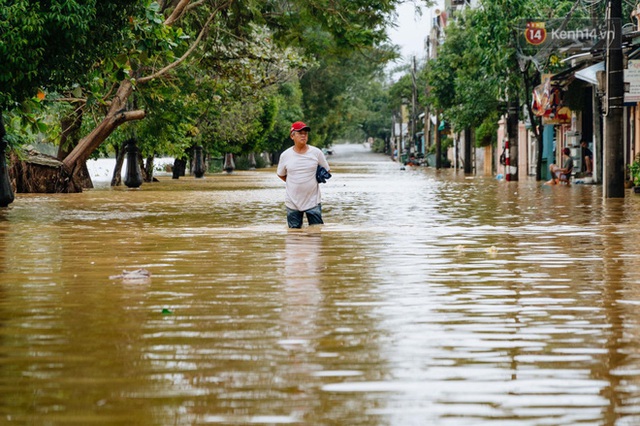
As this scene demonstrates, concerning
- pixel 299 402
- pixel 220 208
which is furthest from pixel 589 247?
pixel 220 208

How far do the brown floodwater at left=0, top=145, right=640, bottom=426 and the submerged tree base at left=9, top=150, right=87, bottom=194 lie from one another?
20292 mm

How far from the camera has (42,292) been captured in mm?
10664

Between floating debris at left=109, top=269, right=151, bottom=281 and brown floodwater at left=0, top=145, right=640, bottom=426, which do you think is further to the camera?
floating debris at left=109, top=269, right=151, bottom=281

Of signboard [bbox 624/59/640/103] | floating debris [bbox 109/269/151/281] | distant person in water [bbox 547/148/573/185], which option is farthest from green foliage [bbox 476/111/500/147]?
floating debris [bbox 109/269/151/281]

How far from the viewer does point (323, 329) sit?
8281 mm

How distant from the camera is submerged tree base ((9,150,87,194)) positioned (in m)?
37.6

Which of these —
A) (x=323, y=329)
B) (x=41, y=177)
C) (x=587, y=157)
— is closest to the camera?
(x=323, y=329)

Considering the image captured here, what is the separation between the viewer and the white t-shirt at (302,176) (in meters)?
18.4

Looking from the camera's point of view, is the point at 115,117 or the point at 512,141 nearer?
the point at 115,117

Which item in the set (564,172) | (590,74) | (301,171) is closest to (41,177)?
(590,74)

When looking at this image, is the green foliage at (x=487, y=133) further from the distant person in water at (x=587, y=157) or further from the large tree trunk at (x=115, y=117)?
the large tree trunk at (x=115, y=117)

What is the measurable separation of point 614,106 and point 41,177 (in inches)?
656

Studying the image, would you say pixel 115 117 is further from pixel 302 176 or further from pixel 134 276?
pixel 134 276

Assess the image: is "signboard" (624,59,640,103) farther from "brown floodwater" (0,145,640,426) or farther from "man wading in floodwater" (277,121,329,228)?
"man wading in floodwater" (277,121,329,228)
